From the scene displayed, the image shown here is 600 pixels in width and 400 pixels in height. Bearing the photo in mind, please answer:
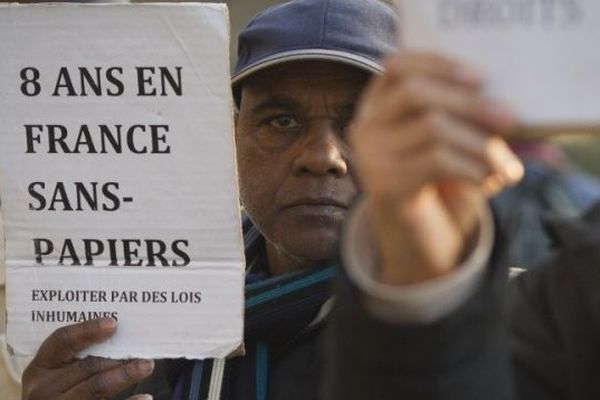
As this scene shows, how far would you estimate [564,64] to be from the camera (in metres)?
1.49

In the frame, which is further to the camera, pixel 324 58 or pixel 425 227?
pixel 324 58

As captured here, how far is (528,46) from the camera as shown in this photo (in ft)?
4.90

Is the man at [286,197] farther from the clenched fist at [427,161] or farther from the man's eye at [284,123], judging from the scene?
the clenched fist at [427,161]

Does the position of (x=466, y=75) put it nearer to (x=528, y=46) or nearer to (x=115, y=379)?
(x=528, y=46)

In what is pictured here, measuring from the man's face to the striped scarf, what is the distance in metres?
0.06

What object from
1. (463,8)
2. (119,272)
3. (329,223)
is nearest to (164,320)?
(119,272)

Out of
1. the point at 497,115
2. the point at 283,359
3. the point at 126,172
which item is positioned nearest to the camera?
the point at 497,115

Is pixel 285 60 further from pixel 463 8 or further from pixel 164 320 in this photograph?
pixel 463 8

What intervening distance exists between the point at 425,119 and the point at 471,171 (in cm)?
7

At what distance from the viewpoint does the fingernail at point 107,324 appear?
238 centimetres

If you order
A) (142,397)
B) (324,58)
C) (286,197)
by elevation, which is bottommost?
(142,397)

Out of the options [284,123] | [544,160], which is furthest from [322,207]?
[544,160]

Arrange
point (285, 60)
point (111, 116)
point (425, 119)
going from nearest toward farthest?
point (425, 119) → point (111, 116) → point (285, 60)

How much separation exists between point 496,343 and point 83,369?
1.04 metres
